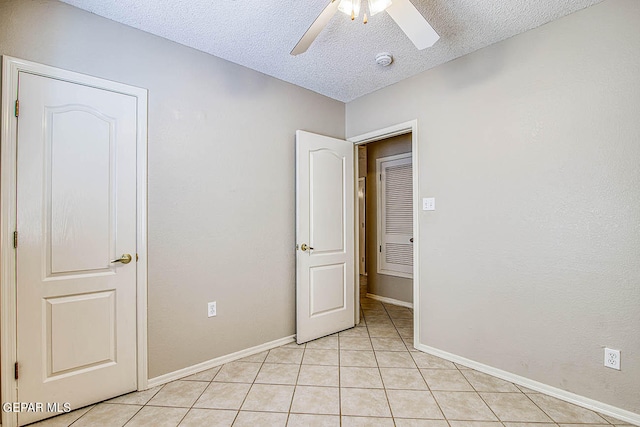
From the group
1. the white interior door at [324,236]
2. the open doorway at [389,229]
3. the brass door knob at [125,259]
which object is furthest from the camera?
the open doorway at [389,229]

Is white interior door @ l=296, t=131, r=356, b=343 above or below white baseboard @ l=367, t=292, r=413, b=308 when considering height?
above

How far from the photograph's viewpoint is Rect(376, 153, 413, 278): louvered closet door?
13.9 ft

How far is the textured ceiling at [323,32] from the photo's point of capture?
76.4 inches

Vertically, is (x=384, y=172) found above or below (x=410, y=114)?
below

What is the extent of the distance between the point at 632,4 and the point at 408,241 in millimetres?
2973

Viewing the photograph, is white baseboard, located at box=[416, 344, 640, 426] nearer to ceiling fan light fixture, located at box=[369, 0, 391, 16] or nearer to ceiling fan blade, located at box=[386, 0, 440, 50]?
ceiling fan blade, located at box=[386, 0, 440, 50]

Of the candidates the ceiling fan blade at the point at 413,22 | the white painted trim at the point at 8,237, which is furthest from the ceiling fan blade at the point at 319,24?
the white painted trim at the point at 8,237

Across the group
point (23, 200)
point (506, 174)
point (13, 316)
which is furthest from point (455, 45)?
point (13, 316)

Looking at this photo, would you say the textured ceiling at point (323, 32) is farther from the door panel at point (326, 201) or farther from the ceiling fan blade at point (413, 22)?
the door panel at point (326, 201)

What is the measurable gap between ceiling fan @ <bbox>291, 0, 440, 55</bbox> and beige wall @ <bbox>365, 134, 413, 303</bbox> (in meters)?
2.58

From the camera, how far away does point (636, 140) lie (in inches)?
70.9

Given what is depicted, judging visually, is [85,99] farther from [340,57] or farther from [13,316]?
[340,57]

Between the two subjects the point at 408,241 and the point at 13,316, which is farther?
the point at 408,241

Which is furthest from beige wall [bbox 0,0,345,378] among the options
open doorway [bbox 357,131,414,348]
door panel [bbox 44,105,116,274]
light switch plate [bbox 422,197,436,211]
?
open doorway [bbox 357,131,414,348]
